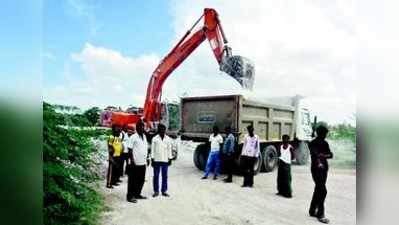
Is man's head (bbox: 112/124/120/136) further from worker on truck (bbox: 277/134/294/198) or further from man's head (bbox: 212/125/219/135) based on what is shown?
worker on truck (bbox: 277/134/294/198)

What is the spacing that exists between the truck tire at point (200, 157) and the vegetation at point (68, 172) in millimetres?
774

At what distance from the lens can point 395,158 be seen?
2.33 metres

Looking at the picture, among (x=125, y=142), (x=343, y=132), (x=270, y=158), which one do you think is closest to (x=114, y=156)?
(x=125, y=142)

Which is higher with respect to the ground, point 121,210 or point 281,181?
point 281,181

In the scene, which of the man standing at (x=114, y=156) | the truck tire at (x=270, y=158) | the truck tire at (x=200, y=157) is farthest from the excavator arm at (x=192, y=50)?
the truck tire at (x=270, y=158)

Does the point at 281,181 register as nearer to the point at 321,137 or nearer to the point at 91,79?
the point at 321,137

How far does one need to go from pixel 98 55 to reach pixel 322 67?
5.26 ft

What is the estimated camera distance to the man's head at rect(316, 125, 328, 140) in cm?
282

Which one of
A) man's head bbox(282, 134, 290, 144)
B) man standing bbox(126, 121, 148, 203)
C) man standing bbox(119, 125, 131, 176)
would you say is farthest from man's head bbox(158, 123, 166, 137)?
man's head bbox(282, 134, 290, 144)

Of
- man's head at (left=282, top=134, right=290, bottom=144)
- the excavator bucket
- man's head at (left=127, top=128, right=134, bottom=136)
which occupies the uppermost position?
the excavator bucket

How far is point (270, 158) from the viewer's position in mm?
3102

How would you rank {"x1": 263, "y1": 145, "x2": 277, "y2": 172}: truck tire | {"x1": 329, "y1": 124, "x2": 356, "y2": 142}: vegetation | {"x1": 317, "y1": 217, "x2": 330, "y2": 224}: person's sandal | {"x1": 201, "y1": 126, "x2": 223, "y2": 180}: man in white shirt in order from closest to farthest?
{"x1": 329, "y1": 124, "x2": 356, "y2": 142}: vegetation < {"x1": 317, "y1": 217, "x2": 330, "y2": 224}: person's sandal < {"x1": 263, "y1": 145, "x2": 277, "y2": 172}: truck tire < {"x1": 201, "y1": 126, "x2": 223, "y2": 180}: man in white shirt

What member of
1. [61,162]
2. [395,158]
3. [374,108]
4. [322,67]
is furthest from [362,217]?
[61,162]

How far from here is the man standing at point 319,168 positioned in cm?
278
